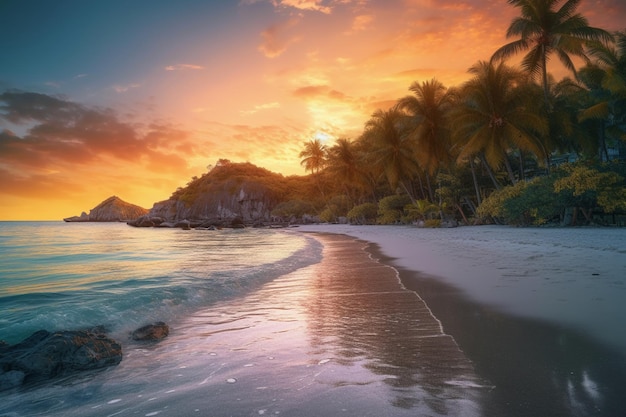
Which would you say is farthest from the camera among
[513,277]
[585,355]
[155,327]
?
[513,277]

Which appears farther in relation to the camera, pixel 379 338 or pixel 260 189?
pixel 260 189

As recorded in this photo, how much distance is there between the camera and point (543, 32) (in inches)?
874

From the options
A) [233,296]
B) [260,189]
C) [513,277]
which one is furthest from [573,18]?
[260,189]

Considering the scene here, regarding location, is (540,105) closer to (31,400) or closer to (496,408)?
(496,408)

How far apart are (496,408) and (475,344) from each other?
51.4 inches

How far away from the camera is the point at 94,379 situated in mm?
3090

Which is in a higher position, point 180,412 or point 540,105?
point 540,105

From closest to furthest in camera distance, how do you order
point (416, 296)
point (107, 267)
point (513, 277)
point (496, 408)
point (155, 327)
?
point (496, 408) < point (155, 327) < point (416, 296) < point (513, 277) < point (107, 267)

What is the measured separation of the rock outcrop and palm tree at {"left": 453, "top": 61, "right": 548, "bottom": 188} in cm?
14739

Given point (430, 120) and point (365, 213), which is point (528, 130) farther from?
point (365, 213)

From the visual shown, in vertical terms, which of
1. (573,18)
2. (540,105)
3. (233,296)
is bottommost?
(233,296)

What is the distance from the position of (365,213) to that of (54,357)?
4147 cm

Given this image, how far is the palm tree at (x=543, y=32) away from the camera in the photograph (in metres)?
21.2

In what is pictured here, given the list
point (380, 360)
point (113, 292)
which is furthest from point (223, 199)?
point (380, 360)
